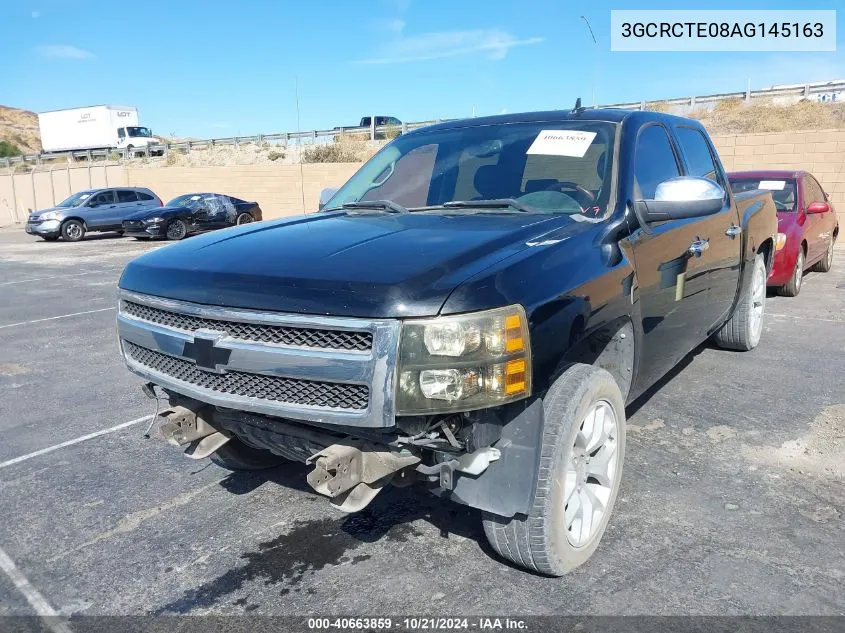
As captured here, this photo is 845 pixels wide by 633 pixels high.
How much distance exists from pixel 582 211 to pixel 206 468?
256 cm

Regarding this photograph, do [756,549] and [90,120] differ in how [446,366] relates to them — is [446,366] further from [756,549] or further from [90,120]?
[90,120]

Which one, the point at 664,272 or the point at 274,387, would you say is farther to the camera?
the point at 664,272

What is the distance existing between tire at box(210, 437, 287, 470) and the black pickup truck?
0.01 meters

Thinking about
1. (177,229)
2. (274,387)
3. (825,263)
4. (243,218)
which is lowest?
(825,263)

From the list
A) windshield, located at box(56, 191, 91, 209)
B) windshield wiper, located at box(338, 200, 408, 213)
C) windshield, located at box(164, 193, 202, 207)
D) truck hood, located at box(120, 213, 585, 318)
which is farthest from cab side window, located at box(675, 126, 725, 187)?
windshield, located at box(56, 191, 91, 209)

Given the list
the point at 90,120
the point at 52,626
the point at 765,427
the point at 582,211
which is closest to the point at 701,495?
the point at 765,427

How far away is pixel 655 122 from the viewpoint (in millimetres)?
4008

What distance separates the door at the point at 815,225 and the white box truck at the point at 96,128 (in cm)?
4404

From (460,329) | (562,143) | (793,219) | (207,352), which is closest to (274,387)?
(207,352)

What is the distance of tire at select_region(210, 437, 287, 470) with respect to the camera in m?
3.60

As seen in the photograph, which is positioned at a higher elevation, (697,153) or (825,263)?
(697,153)

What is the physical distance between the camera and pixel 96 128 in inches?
1844

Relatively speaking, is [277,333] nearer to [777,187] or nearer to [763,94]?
[777,187]

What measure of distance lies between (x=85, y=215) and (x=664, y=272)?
74.0 feet
